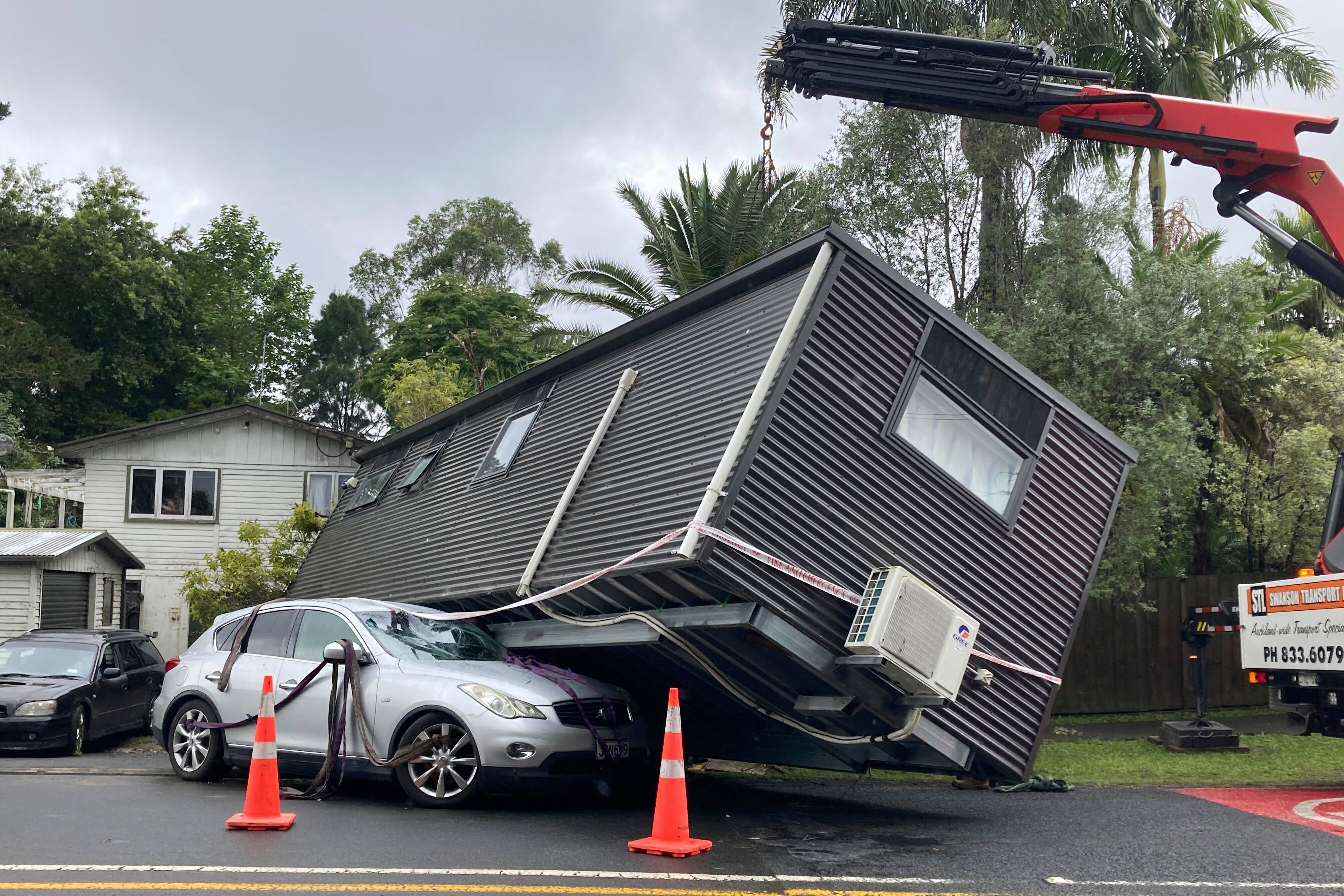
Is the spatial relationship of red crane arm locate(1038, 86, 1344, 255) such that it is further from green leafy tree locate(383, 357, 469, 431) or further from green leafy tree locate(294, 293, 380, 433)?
green leafy tree locate(294, 293, 380, 433)

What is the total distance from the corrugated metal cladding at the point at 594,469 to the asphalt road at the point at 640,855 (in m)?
1.87

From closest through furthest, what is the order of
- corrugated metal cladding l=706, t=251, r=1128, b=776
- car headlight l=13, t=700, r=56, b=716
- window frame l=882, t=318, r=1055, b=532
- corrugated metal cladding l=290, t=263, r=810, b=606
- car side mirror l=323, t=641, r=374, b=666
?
corrugated metal cladding l=706, t=251, r=1128, b=776
corrugated metal cladding l=290, t=263, r=810, b=606
window frame l=882, t=318, r=1055, b=532
car side mirror l=323, t=641, r=374, b=666
car headlight l=13, t=700, r=56, b=716

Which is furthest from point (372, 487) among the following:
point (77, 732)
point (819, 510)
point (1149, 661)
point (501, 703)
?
point (1149, 661)

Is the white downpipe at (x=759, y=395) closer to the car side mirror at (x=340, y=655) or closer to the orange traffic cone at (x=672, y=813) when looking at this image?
the orange traffic cone at (x=672, y=813)

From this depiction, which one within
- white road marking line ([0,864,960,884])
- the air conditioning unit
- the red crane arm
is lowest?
white road marking line ([0,864,960,884])

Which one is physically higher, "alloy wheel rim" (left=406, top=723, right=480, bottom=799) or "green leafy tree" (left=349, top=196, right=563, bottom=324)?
"green leafy tree" (left=349, top=196, right=563, bottom=324)

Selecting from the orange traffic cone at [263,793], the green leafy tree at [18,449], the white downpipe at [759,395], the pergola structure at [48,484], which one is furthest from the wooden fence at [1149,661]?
the green leafy tree at [18,449]

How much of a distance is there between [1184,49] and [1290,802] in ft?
49.0

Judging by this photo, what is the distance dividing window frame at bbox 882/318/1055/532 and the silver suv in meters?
3.02

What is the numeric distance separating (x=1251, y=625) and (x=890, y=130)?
26.6 ft

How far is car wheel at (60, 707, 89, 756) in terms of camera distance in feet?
41.6

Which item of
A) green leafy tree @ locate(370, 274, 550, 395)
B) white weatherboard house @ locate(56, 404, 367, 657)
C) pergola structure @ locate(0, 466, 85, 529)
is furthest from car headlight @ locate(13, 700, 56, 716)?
green leafy tree @ locate(370, 274, 550, 395)

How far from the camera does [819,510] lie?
7672 mm

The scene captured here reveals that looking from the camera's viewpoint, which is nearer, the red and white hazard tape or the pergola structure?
the red and white hazard tape
